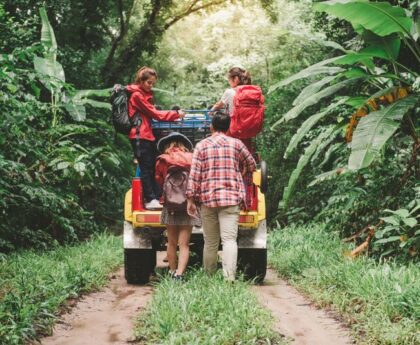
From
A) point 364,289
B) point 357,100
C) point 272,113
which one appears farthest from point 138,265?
point 272,113

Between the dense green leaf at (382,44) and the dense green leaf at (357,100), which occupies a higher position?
the dense green leaf at (382,44)

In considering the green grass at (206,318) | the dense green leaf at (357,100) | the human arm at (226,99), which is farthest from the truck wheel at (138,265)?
the dense green leaf at (357,100)

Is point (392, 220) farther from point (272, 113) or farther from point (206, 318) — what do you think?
point (272, 113)

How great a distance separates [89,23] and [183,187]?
35.5ft

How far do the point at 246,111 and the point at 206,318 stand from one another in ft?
10.7

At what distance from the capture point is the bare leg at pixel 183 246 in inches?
269

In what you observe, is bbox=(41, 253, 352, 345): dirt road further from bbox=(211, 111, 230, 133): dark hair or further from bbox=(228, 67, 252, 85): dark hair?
bbox=(228, 67, 252, 85): dark hair

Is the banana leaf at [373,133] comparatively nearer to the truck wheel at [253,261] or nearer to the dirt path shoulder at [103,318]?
the truck wheel at [253,261]

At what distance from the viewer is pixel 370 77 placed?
7.15 metres

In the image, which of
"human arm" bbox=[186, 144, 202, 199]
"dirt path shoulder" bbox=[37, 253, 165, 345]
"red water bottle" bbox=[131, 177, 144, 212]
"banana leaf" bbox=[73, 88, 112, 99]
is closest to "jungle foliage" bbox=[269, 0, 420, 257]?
"human arm" bbox=[186, 144, 202, 199]

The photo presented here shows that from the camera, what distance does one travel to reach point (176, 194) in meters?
6.77

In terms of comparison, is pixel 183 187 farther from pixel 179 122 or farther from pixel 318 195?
pixel 318 195

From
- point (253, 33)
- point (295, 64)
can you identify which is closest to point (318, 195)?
point (295, 64)

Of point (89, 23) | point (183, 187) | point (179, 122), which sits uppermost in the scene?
point (89, 23)
